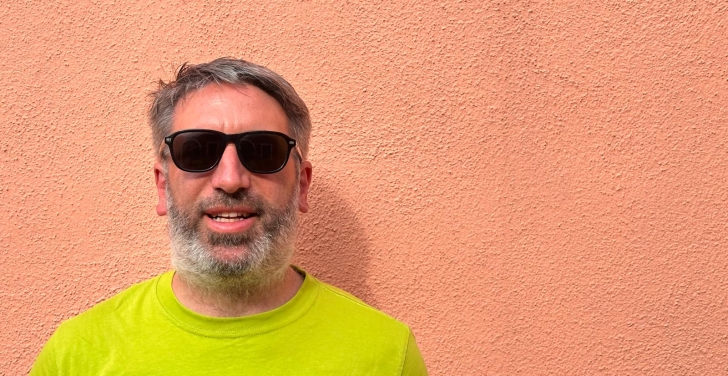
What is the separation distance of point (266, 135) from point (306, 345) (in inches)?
20.6

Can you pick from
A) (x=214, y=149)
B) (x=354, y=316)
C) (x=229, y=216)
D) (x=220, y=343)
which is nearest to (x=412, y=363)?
(x=354, y=316)

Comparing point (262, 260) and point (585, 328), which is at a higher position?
point (262, 260)

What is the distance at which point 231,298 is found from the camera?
143 cm

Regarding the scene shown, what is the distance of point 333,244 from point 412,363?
0.54 metres

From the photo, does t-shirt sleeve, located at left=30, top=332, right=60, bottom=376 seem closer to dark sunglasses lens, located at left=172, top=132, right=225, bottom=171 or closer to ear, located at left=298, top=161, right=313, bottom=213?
dark sunglasses lens, located at left=172, top=132, right=225, bottom=171

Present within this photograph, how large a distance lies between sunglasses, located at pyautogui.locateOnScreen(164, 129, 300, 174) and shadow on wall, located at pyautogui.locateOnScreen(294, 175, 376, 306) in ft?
1.76

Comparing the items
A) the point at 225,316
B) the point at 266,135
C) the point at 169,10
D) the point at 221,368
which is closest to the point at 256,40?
the point at 169,10

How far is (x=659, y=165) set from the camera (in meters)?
1.78

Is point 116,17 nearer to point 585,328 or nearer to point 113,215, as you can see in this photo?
point 113,215

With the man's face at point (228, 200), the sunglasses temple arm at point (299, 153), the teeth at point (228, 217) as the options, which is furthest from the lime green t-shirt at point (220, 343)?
the sunglasses temple arm at point (299, 153)

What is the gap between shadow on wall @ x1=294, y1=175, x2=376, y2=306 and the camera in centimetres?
188

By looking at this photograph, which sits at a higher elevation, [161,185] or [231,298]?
[161,185]

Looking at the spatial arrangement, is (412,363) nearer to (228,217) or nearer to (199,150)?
(228,217)

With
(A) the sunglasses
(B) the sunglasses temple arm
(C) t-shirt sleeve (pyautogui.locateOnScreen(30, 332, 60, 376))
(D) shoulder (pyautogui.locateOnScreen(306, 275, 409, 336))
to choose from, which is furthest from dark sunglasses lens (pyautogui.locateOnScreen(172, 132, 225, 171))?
(C) t-shirt sleeve (pyautogui.locateOnScreen(30, 332, 60, 376))
